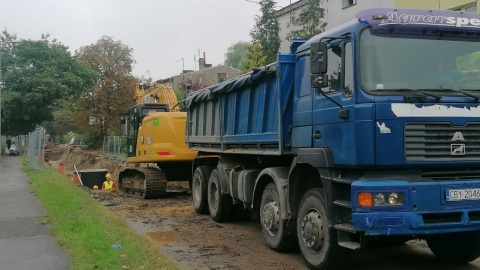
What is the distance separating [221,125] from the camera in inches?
409

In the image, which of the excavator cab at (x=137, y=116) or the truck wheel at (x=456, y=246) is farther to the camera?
the excavator cab at (x=137, y=116)

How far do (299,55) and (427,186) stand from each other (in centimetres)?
271

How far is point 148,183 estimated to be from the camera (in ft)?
49.8

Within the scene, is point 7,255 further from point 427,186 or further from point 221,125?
point 427,186

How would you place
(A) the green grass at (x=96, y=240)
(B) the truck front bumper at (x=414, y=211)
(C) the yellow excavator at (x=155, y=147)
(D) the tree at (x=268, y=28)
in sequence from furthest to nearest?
(D) the tree at (x=268, y=28) → (C) the yellow excavator at (x=155, y=147) → (A) the green grass at (x=96, y=240) → (B) the truck front bumper at (x=414, y=211)

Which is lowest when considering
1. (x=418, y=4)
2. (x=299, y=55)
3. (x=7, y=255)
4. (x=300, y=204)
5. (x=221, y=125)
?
(x=7, y=255)

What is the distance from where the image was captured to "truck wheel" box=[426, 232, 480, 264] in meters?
6.90

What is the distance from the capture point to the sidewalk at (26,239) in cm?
683

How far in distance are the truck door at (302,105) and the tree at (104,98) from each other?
4516 cm

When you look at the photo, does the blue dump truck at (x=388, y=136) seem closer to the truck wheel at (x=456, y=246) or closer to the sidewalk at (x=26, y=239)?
the truck wheel at (x=456, y=246)

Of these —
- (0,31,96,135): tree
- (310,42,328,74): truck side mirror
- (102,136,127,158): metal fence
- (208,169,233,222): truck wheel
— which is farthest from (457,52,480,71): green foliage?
(0,31,96,135): tree

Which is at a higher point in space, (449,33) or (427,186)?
(449,33)

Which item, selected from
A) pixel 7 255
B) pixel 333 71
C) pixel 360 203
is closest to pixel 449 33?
pixel 333 71

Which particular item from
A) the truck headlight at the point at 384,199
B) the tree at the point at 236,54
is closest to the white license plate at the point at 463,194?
the truck headlight at the point at 384,199
